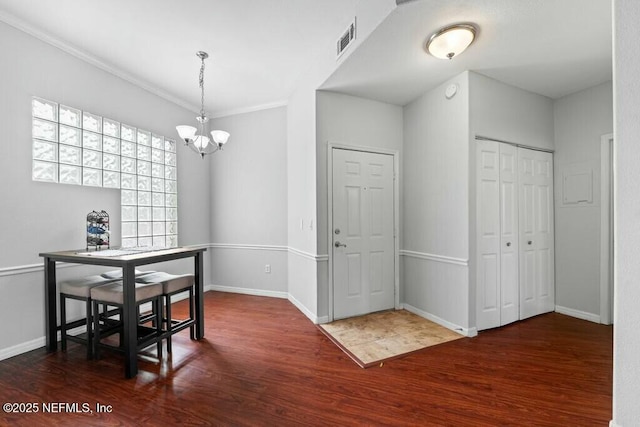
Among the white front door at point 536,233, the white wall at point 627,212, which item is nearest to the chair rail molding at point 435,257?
the white front door at point 536,233

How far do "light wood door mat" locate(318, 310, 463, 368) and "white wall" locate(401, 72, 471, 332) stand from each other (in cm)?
23

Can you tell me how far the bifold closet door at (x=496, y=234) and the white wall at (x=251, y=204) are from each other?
2.46 meters

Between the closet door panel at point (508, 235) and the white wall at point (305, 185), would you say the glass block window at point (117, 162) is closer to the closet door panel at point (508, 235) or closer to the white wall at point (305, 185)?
the white wall at point (305, 185)

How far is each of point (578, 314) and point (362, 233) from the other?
2.61 m

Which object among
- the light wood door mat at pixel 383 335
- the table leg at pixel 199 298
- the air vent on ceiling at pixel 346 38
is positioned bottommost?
the light wood door mat at pixel 383 335

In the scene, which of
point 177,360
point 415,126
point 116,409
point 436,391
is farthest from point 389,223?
point 116,409

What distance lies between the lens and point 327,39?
269cm

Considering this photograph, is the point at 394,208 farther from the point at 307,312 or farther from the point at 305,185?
the point at 307,312

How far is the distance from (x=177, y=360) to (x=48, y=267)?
143 cm

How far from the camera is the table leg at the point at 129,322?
2.07 meters

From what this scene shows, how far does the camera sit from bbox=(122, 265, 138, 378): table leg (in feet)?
6.80

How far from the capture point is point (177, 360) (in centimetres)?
233

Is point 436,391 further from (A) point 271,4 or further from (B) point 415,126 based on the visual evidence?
(A) point 271,4

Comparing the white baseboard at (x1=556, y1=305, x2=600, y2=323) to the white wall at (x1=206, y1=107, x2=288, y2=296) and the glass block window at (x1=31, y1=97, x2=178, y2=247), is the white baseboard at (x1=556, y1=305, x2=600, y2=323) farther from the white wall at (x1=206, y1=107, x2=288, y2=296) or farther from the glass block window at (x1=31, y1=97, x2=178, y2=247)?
the glass block window at (x1=31, y1=97, x2=178, y2=247)
